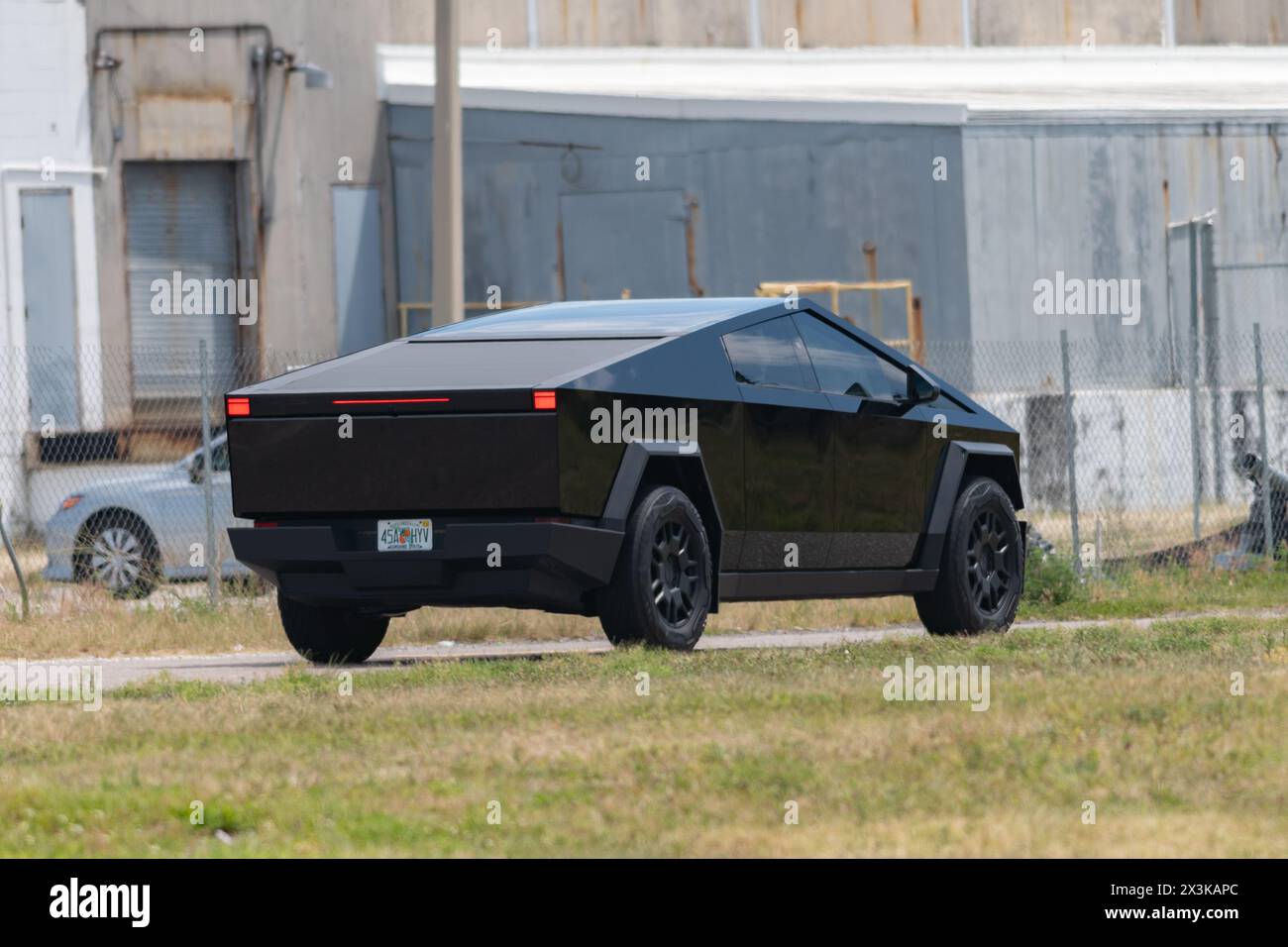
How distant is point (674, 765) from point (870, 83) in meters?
27.2

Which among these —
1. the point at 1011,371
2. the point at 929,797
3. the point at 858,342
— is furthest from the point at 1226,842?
the point at 1011,371

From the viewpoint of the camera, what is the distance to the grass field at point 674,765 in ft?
18.8

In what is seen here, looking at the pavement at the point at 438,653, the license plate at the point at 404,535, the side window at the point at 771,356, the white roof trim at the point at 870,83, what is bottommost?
the pavement at the point at 438,653

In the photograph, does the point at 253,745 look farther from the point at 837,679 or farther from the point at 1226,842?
the point at 1226,842

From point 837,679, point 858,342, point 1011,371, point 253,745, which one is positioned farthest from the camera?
point 1011,371

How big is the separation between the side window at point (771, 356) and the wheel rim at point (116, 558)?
7.35m

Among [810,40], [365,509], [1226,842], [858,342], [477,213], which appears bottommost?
[1226,842]

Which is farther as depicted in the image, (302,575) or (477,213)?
(477,213)

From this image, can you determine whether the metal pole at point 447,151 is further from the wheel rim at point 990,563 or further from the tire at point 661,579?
the tire at point 661,579

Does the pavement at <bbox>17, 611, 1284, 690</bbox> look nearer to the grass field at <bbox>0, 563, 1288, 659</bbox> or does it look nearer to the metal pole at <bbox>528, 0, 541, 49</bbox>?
the grass field at <bbox>0, 563, 1288, 659</bbox>

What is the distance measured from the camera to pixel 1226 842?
552cm

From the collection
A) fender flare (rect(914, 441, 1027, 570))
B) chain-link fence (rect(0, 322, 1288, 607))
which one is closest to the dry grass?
fender flare (rect(914, 441, 1027, 570))

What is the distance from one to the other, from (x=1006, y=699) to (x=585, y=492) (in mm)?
2470

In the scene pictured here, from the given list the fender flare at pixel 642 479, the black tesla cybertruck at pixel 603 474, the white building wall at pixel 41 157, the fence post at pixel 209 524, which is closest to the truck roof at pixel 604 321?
the black tesla cybertruck at pixel 603 474
